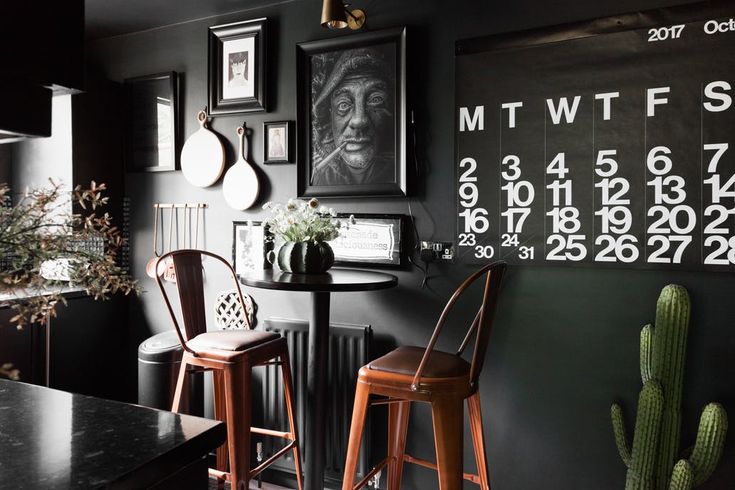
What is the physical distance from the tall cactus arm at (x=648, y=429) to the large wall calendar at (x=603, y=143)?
511mm

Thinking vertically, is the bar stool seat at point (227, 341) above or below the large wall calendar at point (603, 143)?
below

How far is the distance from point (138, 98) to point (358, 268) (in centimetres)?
185

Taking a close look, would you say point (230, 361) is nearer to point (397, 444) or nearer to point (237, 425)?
point (237, 425)

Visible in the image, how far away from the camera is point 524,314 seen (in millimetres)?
2357

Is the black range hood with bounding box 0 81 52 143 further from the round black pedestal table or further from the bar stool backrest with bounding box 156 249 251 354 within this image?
the bar stool backrest with bounding box 156 249 251 354

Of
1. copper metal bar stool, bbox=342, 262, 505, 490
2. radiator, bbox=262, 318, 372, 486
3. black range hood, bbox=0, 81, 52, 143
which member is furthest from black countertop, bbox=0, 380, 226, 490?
radiator, bbox=262, 318, 372, 486

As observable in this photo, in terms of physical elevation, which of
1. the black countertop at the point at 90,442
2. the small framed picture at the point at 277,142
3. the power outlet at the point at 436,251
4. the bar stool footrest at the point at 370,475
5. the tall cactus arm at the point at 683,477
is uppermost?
the small framed picture at the point at 277,142

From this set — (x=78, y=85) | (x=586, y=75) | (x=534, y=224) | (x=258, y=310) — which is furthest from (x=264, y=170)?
(x=78, y=85)

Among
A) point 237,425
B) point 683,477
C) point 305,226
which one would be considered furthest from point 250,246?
point 683,477

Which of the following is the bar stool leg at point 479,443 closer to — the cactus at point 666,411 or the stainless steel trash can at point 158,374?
the cactus at point 666,411

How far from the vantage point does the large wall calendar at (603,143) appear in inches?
79.9

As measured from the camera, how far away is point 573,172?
225 centimetres

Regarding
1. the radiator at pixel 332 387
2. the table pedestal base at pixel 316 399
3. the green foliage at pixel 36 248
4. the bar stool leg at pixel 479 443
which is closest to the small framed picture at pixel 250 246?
the radiator at pixel 332 387

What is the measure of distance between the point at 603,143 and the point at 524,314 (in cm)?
79
